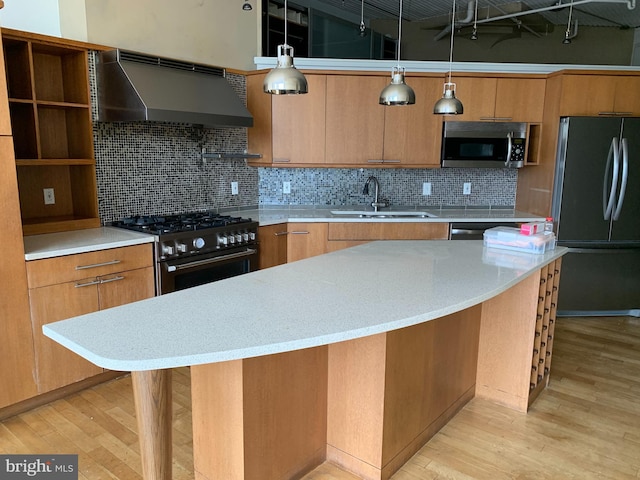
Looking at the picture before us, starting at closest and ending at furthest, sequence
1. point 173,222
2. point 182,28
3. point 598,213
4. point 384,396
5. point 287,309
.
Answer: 1. point 287,309
2. point 384,396
3. point 173,222
4. point 182,28
5. point 598,213

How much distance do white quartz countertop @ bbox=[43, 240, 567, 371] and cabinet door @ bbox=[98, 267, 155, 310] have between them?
114cm

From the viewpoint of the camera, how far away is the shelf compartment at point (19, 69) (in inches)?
110

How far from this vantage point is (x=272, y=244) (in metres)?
3.83

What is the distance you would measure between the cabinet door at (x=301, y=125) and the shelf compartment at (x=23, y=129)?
1847 mm

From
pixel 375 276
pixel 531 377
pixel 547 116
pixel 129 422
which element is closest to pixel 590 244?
pixel 547 116

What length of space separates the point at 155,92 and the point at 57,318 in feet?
4.95

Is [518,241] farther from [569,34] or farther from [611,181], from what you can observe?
[569,34]

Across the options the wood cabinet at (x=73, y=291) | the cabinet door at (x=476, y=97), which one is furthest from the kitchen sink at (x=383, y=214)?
the wood cabinet at (x=73, y=291)

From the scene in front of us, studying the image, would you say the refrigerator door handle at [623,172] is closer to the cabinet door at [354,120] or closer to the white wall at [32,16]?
the cabinet door at [354,120]

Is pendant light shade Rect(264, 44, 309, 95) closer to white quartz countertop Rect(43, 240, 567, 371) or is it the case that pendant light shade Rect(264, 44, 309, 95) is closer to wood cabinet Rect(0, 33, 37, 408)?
white quartz countertop Rect(43, 240, 567, 371)

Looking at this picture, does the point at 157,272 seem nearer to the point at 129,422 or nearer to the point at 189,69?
the point at 129,422

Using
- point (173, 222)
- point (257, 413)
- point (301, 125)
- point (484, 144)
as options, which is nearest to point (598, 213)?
point (484, 144)

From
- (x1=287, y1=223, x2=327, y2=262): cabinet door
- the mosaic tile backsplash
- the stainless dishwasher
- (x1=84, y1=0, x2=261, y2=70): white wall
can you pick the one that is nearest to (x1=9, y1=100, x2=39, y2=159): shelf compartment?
the mosaic tile backsplash

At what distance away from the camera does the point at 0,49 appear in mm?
2229
